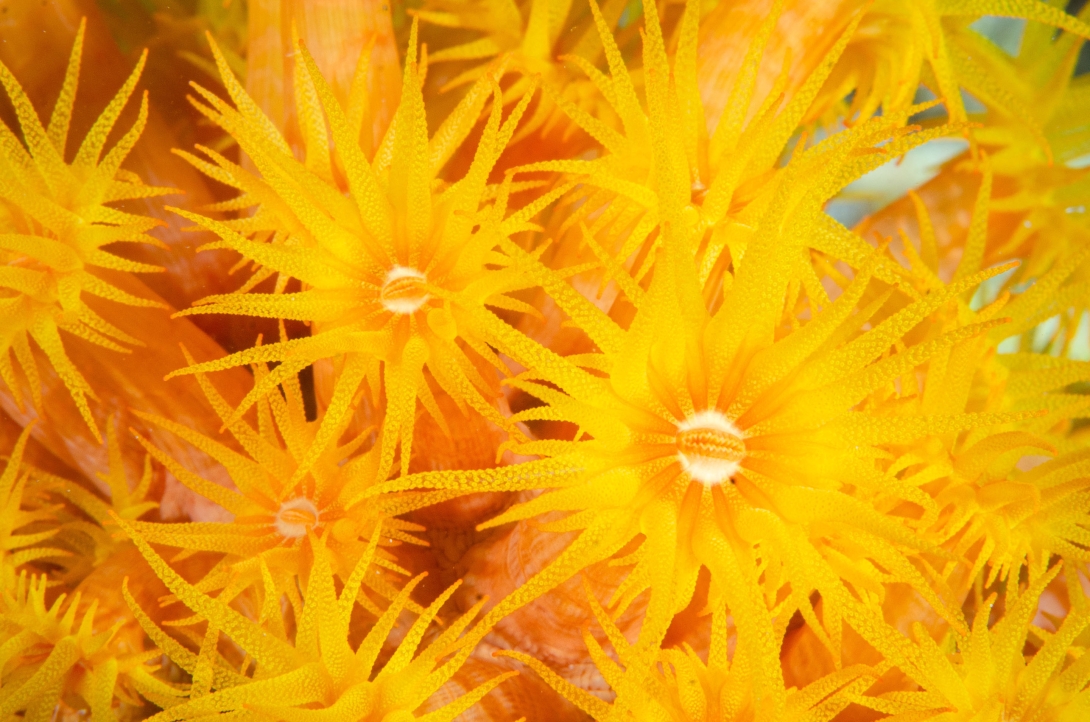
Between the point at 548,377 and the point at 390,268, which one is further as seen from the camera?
the point at 390,268

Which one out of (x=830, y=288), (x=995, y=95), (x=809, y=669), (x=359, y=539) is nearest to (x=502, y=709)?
(x=359, y=539)

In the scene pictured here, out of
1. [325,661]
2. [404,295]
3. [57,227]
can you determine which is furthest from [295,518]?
[57,227]

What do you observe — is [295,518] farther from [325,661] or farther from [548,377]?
[548,377]

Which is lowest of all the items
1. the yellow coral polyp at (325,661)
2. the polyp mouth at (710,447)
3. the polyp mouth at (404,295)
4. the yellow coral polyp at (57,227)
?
the yellow coral polyp at (325,661)

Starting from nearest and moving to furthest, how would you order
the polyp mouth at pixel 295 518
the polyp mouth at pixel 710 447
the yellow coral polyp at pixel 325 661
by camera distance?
the polyp mouth at pixel 710 447, the yellow coral polyp at pixel 325 661, the polyp mouth at pixel 295 518

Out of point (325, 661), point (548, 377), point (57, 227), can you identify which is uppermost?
point (57, 227)

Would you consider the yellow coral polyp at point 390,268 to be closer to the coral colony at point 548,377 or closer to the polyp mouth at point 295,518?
the coral colony at point 548,377

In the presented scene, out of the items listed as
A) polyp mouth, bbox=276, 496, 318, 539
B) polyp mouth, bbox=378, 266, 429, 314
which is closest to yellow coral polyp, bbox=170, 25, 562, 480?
polyp mouth, bbox=378, 266, 429, 314

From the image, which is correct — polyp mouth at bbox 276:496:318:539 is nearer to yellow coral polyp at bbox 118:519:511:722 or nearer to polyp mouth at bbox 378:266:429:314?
yellow coral polyp at bbox 118:519:511:722

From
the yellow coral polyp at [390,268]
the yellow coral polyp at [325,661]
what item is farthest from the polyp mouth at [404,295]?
the yellow coral polyp at [325,661]

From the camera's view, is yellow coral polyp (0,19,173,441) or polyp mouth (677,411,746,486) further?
yellow coral polyp (0,19,173,441)
